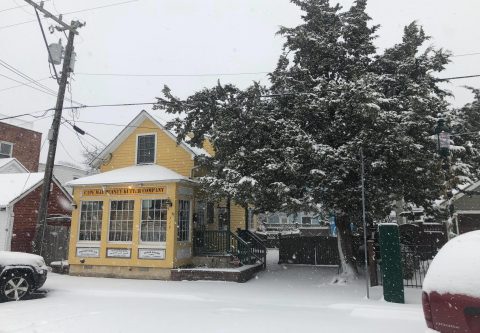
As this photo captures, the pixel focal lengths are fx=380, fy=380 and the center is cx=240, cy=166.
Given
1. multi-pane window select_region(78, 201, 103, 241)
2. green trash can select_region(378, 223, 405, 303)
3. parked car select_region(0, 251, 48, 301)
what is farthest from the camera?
multi-pane window select_region(78, 201, 103, 241)

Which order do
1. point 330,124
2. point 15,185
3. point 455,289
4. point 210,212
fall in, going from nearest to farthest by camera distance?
point 455,289
point 330,124
point 210,212
point 15,185

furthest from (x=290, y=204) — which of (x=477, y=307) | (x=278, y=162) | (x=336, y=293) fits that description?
(x=477, y=307)

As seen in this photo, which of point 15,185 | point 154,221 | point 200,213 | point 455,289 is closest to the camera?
point 455,289

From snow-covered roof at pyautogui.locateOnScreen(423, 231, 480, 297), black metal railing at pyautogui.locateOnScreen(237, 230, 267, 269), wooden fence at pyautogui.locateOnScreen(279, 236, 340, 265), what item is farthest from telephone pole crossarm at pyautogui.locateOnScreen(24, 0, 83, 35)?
snow-covered roof at pyautogui.locateOnScreen(423, 231, 480, 297)

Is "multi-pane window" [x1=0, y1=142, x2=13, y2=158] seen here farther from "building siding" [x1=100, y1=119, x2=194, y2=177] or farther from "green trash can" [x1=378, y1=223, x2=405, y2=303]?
"green trash can" [x1=378, y1=223, x2=405, y2=303]

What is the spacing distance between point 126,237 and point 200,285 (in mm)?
4162

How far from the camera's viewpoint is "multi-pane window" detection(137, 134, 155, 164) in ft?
55.7

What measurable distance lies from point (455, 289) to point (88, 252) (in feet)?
47.1

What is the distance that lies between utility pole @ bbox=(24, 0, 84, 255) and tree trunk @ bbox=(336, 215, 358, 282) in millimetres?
10291

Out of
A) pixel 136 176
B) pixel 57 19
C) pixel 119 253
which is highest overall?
pixel 57 19

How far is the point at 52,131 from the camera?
1388 centimetres

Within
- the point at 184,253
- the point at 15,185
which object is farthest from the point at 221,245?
the point at 15,185

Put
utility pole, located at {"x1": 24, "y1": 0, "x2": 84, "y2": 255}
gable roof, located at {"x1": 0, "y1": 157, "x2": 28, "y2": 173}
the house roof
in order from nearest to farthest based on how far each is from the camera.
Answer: utility pole, located at {"x1": 24, "y1": 0, "x2": 84, "y2": 255} → the house roof → gable roof, located at {"x1": 0, "y1": 157, "x2": 28, "y2": 173}

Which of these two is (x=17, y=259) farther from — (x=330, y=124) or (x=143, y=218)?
(x=330, y=124)
